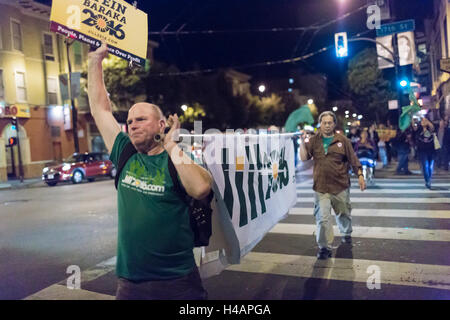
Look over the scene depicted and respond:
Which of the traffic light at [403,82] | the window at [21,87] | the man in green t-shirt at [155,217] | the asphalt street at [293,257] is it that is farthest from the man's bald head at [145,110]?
the window at [21,87]

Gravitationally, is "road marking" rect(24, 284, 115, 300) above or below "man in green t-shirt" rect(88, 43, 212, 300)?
below

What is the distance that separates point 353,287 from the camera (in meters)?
4.24

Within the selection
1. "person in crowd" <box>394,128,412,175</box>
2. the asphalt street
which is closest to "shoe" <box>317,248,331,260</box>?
the asphalt street

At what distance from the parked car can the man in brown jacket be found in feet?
48.3

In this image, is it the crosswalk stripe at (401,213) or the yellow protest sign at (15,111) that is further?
the yellow protest sign at (15,111)

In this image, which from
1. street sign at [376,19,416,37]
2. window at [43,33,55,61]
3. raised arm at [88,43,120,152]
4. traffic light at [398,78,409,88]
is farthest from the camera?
window at [43,33,55,61]

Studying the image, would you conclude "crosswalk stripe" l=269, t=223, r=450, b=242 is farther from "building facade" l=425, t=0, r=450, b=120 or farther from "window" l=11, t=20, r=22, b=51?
"window" l=11, t=20, r=22, b=51

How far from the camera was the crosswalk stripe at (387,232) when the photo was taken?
610 centimetres

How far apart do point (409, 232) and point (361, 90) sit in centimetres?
3294

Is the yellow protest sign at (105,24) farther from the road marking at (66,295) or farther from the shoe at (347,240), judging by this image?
the shoe at (347,240)

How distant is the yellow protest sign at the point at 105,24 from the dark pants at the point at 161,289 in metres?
2.02

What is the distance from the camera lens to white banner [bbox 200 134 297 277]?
365 centimetres
